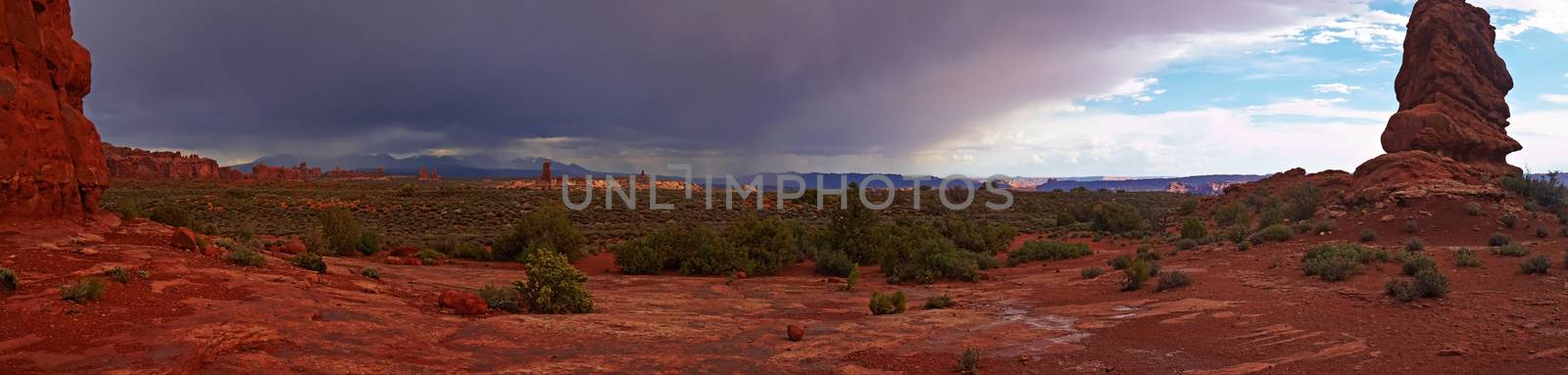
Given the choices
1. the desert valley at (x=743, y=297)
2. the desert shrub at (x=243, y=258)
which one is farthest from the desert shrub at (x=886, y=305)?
the desert shrub at (x=243, y=258)

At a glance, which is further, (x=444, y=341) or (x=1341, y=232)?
(x=1341, y=232)

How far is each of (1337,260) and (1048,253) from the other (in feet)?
38.5

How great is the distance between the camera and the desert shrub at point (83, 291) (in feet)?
25.9

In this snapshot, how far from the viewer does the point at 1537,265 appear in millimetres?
11523

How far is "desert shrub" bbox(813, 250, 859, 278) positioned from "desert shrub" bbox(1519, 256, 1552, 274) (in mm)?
15880

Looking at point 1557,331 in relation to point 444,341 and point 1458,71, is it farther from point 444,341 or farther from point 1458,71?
point 1458,71

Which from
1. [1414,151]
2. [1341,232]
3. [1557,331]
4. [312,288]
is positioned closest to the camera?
[1557,331]

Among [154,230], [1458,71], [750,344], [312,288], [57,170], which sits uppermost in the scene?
[1458,71]

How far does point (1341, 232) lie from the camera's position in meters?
21.6

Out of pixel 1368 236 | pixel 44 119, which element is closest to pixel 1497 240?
pixel 1368 236

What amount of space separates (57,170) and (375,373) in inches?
372

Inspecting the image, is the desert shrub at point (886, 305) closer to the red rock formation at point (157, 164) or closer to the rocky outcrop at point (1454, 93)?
the rocky outcrop at point (1454, 93)

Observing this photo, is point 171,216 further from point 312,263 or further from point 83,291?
point 83,291

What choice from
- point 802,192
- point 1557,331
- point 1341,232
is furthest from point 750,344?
point 802,192
